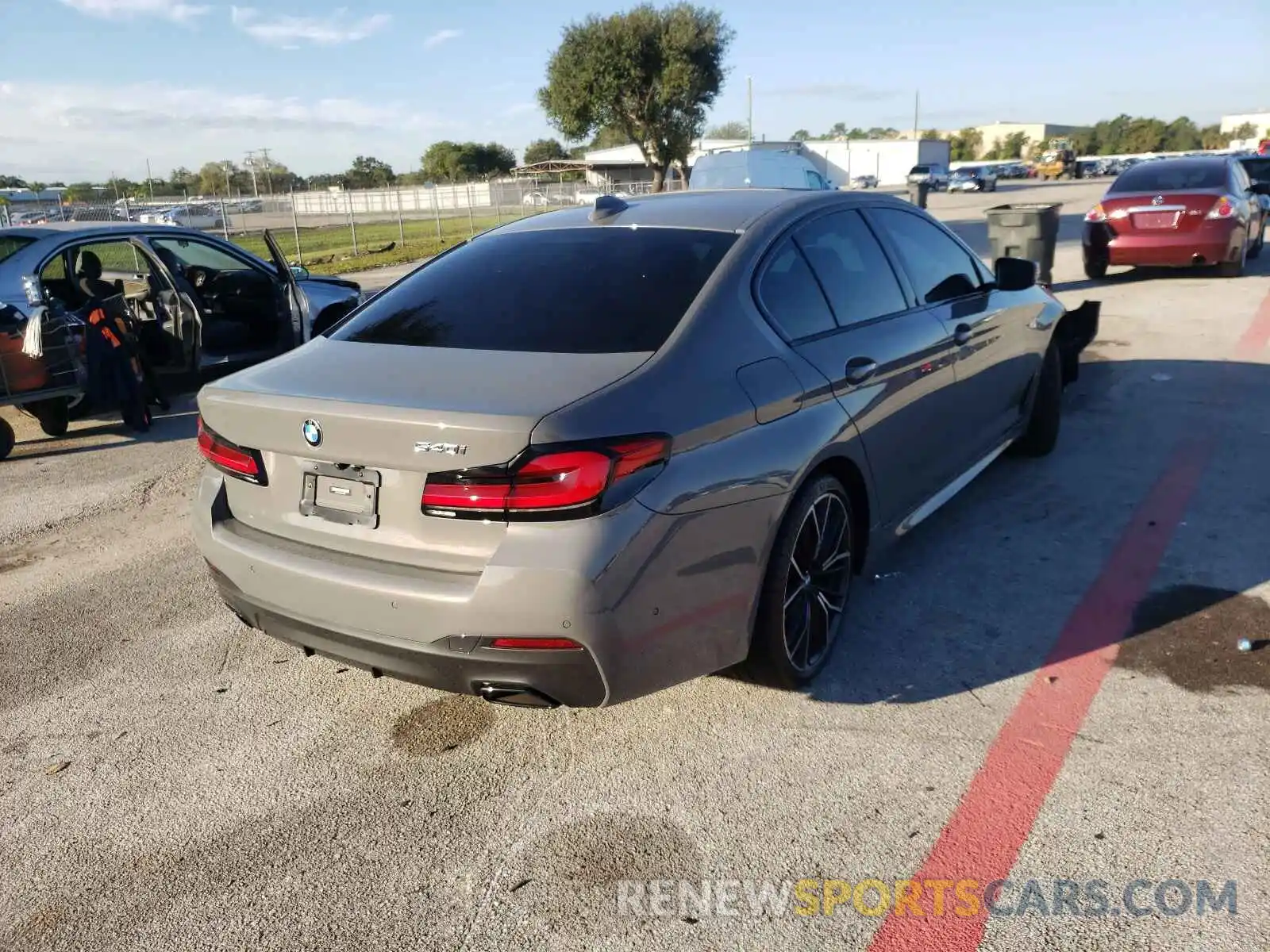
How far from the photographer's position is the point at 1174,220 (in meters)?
11.7

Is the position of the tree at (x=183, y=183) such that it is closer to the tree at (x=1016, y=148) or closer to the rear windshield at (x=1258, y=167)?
the rear windshield at (x=1258, y=167)

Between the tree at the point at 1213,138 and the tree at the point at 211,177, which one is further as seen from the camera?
the tree at the point at 1213,138

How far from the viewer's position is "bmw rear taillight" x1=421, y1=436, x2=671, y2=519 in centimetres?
245

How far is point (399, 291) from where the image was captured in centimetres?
366

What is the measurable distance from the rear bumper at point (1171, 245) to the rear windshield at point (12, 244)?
11436mm

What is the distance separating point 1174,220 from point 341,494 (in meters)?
11.9

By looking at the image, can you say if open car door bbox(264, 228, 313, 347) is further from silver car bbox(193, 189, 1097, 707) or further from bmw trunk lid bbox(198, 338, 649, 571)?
bmw trunk lid bbox(198, 338, 649, 571)

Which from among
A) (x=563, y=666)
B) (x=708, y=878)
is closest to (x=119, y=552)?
(x=563, y=666)

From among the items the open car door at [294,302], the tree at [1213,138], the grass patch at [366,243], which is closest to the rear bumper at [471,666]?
the open car door at [294,302]

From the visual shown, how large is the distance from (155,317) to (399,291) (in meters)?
5.23

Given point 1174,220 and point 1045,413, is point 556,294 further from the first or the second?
point 1174,220

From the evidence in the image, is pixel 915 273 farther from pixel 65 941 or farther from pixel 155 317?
pixel 155 317

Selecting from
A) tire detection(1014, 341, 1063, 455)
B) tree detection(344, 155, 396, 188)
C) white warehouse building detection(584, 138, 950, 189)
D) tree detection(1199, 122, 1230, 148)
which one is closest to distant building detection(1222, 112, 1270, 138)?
tree detection(1199, 122, 1230, 148)

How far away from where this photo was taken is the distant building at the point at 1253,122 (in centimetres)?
11981
